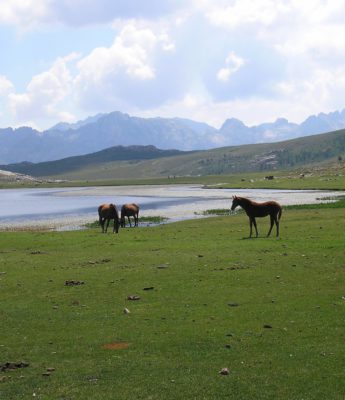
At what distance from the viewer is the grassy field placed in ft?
36.2

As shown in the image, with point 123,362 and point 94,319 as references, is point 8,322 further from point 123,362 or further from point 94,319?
point 123,362

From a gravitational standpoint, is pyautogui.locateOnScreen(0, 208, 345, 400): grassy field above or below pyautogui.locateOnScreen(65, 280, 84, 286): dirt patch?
below

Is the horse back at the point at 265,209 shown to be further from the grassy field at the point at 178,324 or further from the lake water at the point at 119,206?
the lake water at the point at 119,206

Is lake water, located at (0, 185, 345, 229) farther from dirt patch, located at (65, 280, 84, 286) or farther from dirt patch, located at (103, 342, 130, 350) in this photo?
dirt patch, located at (103, 342, 130, 350)

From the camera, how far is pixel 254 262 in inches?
935

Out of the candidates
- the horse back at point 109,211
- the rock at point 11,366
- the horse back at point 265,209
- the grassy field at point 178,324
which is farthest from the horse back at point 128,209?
the rock at point 11,366

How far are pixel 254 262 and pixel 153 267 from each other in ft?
15.2

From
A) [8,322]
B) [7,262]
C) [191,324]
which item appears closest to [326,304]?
[191,324]

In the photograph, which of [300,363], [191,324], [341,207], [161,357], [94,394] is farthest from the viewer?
[341,207]

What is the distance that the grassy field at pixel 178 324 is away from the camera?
36.2 ft

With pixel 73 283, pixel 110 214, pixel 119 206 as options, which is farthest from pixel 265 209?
pixel 119 206

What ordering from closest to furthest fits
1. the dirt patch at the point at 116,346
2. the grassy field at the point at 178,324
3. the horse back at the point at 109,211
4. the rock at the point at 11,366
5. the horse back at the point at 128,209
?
the grassy field at the point at 178,324 < the rock at the point at 11,366 < the dirt patch at the point at 116,346 < the horse back at the point at 109,211 < the horse back at the point at 128,209

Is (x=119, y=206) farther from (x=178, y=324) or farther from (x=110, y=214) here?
(x=178, y=324)

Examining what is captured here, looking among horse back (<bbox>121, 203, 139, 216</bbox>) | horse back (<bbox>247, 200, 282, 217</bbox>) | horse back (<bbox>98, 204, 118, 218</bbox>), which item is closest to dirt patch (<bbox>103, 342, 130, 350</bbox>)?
horse back (<bbox>247, 200, 282, 217</bbox>)
